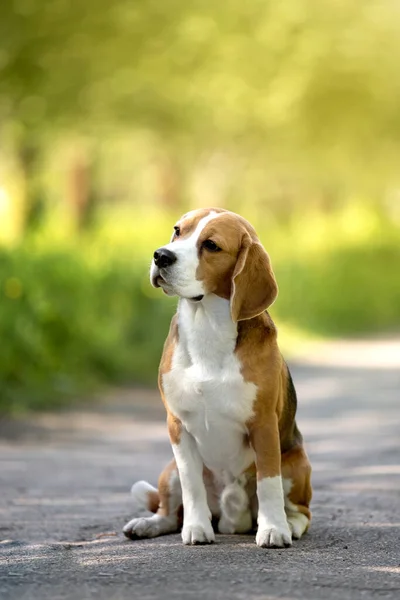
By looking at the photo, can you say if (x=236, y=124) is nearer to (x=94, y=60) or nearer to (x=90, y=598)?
(x=94, y=60)

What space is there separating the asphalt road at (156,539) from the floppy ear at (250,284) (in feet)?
3.33

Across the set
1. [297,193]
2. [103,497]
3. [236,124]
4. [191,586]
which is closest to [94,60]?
[236,124]

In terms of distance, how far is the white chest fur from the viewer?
206 inches

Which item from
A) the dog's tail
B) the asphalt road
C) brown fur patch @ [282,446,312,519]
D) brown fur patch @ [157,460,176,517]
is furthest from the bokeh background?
brown fur patch @ [282,446,312,519]

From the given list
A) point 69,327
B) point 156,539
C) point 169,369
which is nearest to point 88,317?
point 69,327

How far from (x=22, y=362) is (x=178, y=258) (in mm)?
6864

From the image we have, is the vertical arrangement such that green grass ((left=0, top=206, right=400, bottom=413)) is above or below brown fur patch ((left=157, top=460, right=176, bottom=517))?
above

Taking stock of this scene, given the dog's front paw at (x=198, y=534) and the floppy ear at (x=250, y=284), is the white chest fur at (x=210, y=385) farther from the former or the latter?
the dog's front paw at (x=198, y=534)

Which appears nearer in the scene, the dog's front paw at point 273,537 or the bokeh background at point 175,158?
the dog's front paw at point 273,537

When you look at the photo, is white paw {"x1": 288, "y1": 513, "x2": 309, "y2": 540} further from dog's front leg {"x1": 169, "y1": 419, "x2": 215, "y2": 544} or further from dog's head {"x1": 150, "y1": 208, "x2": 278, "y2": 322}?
dog's head {"x1": 150, "y1": 208, "x2": 278, "y2": 322}

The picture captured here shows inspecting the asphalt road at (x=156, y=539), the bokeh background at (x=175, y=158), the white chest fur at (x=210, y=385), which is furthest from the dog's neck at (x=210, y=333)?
the bokeh background at (x=175, y=158)

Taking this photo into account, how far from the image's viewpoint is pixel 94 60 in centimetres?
1717

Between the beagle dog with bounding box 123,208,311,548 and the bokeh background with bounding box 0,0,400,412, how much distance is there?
591cm

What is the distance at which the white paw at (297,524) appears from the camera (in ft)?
18.2
